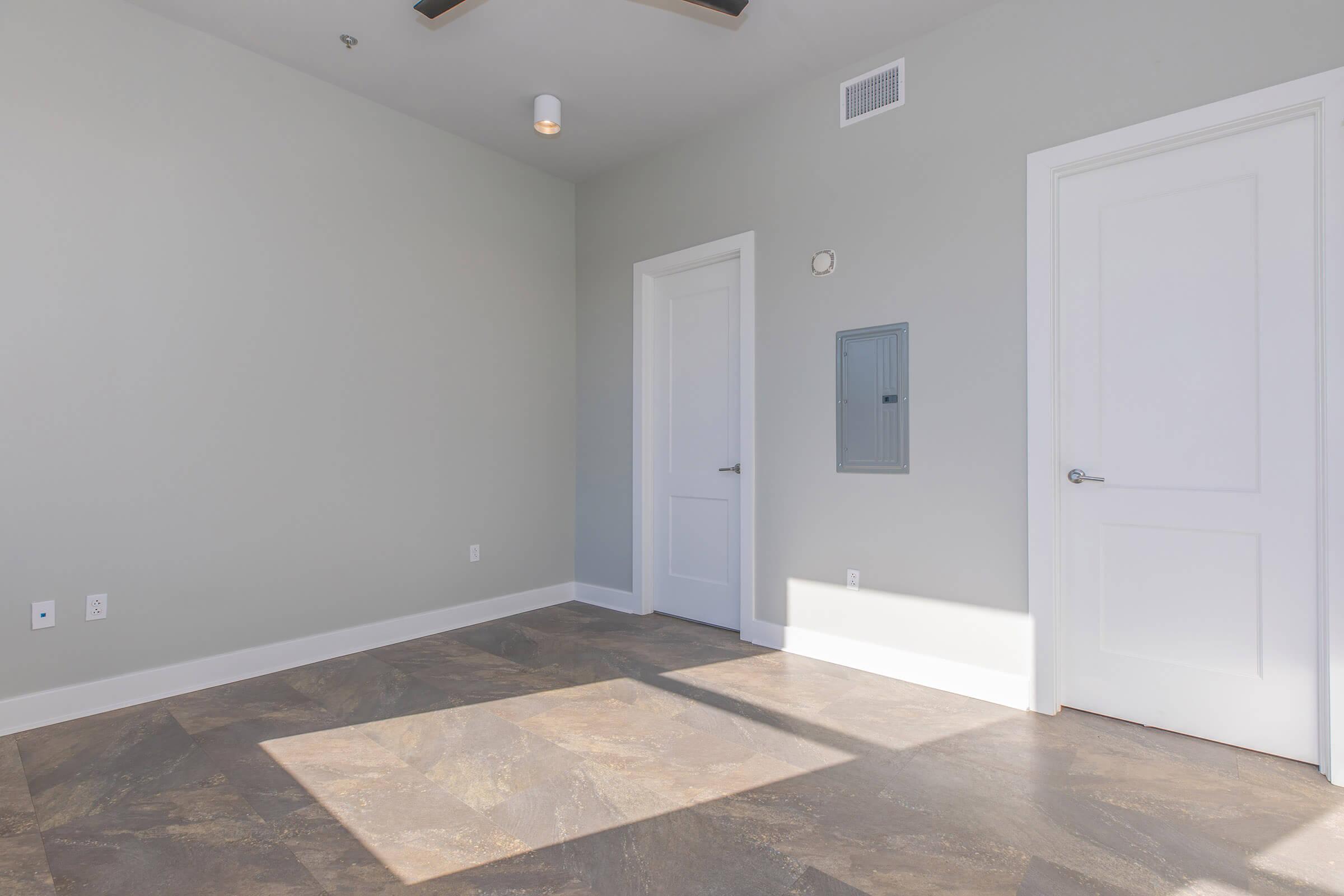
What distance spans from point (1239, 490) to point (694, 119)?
317cm

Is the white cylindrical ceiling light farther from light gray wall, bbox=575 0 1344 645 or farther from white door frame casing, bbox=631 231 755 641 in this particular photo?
white door frame casing, bbox=631 231 755 641

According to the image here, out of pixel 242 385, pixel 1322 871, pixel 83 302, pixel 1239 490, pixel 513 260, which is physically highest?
pixel 513 260

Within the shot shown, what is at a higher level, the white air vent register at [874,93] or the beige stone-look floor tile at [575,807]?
the white air vent register at [874,93]

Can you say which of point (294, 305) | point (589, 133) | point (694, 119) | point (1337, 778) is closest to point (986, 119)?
point (694, 119)

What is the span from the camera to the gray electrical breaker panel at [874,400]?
10.5ft

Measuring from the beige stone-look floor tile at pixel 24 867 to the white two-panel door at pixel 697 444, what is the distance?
300cm

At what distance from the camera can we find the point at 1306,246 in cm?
231

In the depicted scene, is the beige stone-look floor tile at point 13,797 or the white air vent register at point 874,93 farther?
the white air vent register at point 874,93

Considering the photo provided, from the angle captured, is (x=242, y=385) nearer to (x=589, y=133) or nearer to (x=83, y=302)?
(x=83, y=302)

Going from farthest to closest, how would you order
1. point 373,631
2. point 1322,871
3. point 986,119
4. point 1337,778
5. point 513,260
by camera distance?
point 513,260, point 373,631, point 986,119, point 1337,778, point 1322,871

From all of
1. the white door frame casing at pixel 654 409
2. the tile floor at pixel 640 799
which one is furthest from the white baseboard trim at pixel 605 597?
the tile floor at pixel 640 799

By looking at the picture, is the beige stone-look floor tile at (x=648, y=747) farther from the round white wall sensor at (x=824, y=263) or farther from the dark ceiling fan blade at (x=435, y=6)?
the dark ceiling fan blade at (x=435, y=6)

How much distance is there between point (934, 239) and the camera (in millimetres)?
3100

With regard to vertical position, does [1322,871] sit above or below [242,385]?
below
